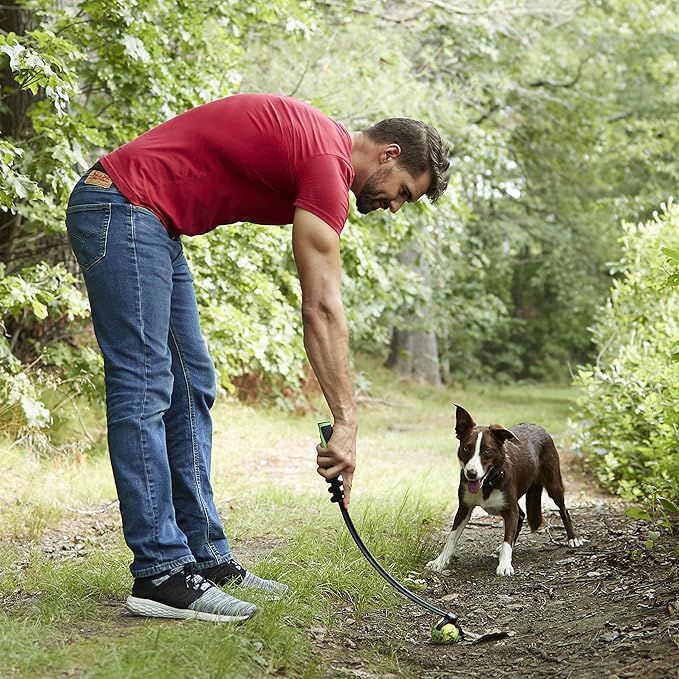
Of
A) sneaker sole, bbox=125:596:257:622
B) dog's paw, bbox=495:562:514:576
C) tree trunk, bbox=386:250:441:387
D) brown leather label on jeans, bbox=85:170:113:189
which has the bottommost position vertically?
tree trunk, bbox=386:250:441:387

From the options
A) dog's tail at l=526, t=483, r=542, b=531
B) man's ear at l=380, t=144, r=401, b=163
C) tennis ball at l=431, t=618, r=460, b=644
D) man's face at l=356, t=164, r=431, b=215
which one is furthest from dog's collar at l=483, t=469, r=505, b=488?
man's ear at l=380, t=144, r=401, b=163

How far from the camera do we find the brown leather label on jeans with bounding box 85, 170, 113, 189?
3336 mm

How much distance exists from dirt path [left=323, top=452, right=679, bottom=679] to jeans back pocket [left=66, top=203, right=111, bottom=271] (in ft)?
5.40

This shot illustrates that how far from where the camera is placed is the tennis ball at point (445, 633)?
352cm

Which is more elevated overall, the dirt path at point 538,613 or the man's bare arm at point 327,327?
the man's bare arm at point 327,327

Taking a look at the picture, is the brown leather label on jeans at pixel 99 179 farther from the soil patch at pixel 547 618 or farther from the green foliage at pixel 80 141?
the soil patch at pixel 547 618

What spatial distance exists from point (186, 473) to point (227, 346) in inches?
159

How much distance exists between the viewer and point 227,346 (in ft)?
25.5

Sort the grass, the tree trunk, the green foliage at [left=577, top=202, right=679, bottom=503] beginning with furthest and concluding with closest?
1. the tree trunk
2. the green foliage at [left=577, top=202, right=679, bottom=503]
3. the grass

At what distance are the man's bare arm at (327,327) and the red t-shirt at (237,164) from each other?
0.08m

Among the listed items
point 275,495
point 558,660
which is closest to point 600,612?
point 558,660

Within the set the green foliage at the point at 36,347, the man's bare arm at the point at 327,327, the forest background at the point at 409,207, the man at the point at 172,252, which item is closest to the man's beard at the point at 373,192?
the man at the point at 172,252

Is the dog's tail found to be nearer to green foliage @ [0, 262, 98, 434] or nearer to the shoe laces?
the shoe laces

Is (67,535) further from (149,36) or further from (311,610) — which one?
(149,36)
